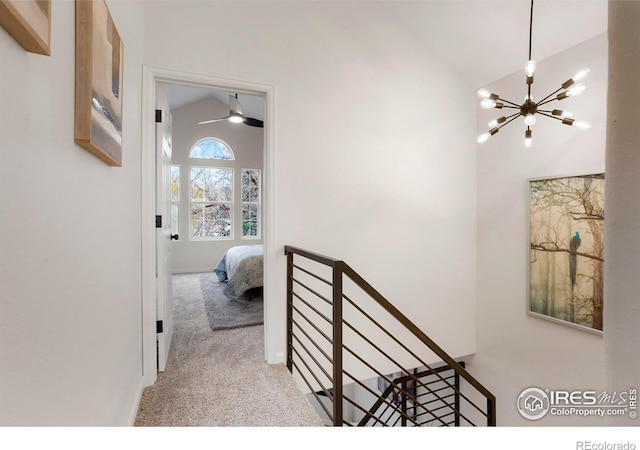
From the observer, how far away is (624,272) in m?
0.43

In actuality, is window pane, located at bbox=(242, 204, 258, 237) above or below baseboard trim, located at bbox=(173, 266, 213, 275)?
above

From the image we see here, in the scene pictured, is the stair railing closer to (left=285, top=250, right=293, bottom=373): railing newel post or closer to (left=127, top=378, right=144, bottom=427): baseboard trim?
(left=285, top=250, right=293, bottom=373): railing newel post

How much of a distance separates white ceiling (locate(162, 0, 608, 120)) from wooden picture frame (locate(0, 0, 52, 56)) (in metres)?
1.61

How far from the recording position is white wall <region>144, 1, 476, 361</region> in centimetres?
218

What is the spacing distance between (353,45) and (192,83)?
55.1 inches

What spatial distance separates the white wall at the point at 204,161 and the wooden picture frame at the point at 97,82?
481 cm

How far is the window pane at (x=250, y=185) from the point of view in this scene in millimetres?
6270

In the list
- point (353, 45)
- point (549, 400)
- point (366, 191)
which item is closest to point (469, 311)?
point (366, 191)

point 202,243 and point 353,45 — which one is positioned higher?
point 353,45

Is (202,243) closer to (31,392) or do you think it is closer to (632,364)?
(31,392)

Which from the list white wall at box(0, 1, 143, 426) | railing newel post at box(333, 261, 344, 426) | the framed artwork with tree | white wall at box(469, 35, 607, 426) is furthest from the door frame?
the framed artwork with tree

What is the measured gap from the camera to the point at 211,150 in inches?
236
